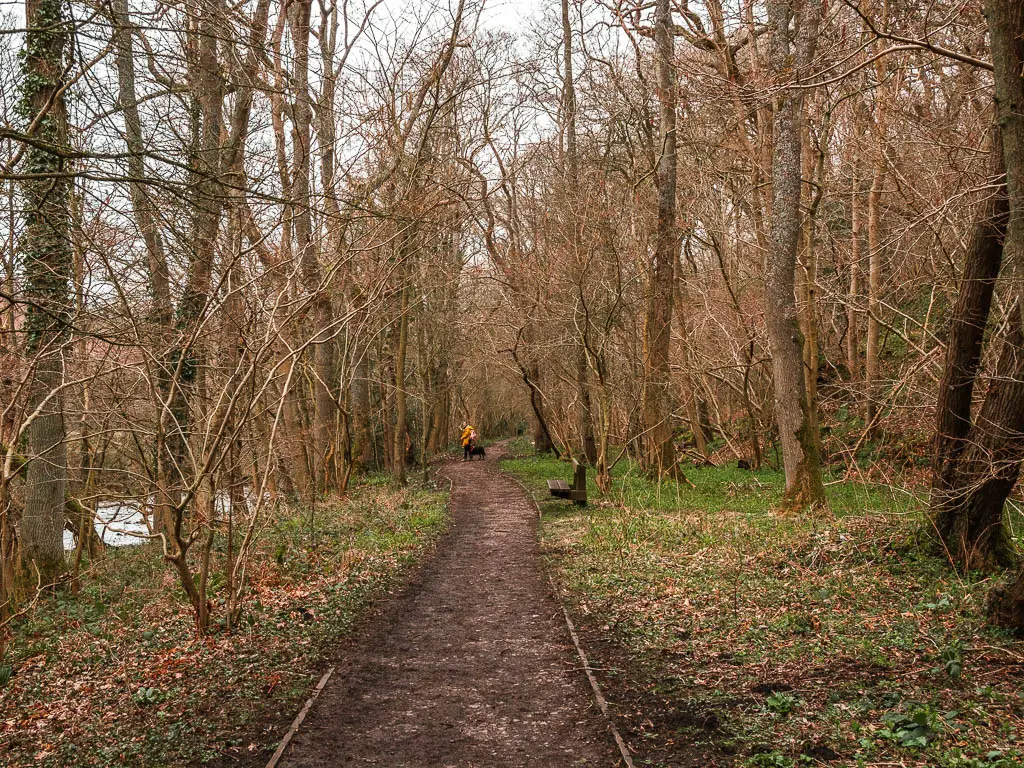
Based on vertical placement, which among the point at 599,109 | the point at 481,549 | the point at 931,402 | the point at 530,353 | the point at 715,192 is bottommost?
the point at 481,549

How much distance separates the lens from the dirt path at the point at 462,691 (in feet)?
16.3

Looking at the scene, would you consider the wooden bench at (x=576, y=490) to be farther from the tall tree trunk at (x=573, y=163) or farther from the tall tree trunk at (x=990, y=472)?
the tall tree trunk at (x=990, y=472)

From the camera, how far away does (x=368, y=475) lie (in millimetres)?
25250

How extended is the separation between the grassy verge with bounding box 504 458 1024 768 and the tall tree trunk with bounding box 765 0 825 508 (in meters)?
0.76

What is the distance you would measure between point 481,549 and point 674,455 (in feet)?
21.6

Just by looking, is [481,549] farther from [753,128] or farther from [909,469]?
[753,128]

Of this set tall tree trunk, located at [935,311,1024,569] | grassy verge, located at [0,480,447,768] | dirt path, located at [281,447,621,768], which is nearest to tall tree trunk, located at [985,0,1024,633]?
tall tree trunk, located at [935,311,1024,569]

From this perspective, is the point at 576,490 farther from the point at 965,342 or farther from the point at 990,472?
the point at 990,472

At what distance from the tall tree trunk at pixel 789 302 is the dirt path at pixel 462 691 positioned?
451cm

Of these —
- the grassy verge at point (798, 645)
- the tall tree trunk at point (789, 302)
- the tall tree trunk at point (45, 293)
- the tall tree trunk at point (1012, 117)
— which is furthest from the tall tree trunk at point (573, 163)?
the tall tree trunk at point (1012, 117)

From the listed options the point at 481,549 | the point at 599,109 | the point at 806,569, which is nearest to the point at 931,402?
the point at 806,569

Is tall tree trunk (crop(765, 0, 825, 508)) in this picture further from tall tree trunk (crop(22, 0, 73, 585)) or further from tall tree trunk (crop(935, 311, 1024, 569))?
tall tree trunk (crop(22, 0, 73, 585))

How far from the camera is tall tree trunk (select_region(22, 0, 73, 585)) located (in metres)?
6.84

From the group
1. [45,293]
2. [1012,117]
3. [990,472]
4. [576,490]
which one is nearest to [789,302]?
[990,472]
